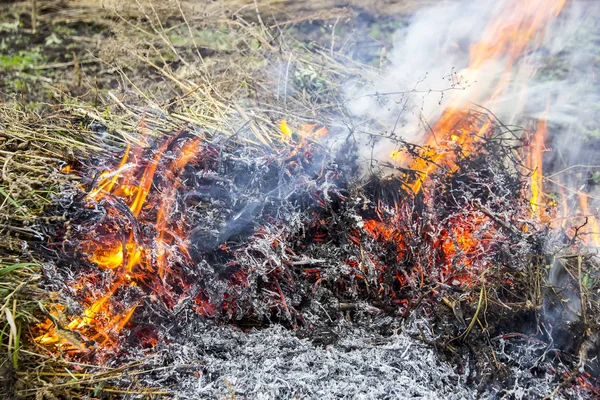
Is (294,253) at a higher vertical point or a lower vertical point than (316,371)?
higher

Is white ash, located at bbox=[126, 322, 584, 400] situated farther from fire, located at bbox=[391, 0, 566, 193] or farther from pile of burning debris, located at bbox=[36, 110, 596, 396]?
fire, located at bbox=[391, 0, 566, 193]

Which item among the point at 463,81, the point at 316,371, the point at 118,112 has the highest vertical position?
the point at 463,81

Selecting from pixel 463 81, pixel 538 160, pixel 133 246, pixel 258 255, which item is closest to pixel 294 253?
pixel 258 255

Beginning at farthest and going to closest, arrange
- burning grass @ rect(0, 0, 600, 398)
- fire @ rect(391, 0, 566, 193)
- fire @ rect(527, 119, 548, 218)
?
fire @ rect(391, 0, 566, 193), fire @ rect(527, 119, 548, 218), burning grass @ rect(0, 0, 600, 398)

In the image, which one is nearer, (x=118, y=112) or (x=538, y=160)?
(x=118, y=112)

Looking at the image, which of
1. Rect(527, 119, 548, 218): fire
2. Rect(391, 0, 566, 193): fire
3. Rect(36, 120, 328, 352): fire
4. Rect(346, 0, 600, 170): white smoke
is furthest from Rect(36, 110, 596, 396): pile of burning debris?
Rect(346, 0, 600, 170): white smoke

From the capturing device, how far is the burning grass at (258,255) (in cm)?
255

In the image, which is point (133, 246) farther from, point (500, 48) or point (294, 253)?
point (500, 48)

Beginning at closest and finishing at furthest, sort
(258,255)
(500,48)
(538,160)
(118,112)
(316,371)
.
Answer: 1. (316,371)
2. (258,255)
3. (118,112)
4. (538,160)
5. (500,48)

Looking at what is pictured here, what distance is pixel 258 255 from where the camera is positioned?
3.07 meters

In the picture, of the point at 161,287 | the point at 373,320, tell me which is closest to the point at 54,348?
the point at 161,287

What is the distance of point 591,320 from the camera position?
8.72ft

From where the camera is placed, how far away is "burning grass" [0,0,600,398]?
8.38 feet

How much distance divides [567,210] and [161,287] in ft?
12.6
